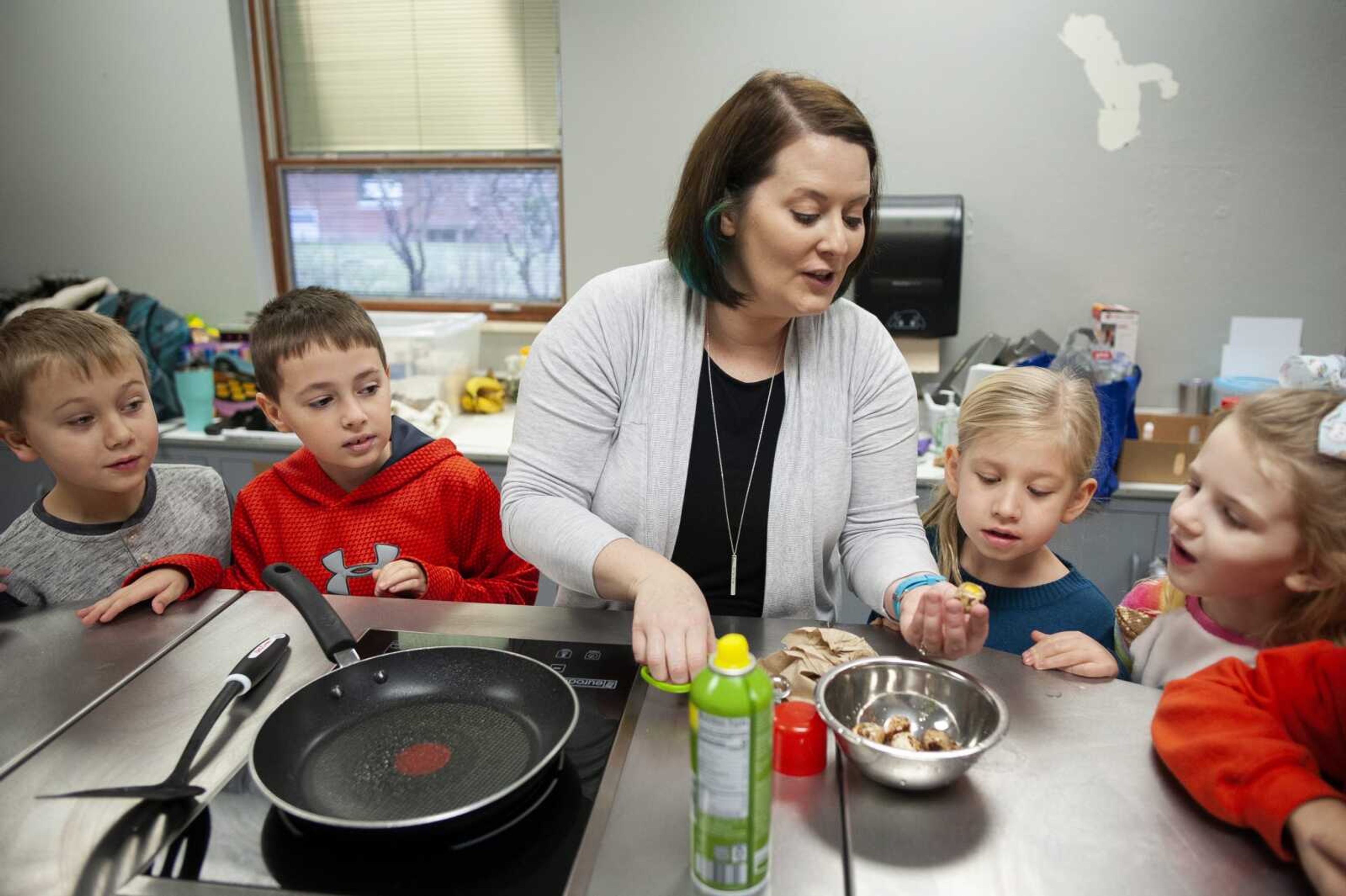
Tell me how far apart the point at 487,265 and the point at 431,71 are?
734mm

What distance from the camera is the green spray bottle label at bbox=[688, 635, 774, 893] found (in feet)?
2.04

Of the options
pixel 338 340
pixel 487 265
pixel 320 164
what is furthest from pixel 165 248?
pixel 338 340

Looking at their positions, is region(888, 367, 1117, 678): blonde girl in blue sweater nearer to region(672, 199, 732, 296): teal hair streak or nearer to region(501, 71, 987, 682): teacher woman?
region(501, 71, 987, 682): teacher woman

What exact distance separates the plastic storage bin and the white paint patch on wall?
2134mm

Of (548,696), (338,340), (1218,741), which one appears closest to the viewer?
(1218,741)

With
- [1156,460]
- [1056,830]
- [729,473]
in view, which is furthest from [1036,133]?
[1056,830]

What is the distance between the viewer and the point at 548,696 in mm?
893

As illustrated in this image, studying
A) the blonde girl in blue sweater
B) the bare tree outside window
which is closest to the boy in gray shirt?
the blonde girl in blue sweater

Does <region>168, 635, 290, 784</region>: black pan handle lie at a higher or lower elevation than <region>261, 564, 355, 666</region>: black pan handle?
lower

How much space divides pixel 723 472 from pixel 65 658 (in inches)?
34.8

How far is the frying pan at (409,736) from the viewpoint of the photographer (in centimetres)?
74

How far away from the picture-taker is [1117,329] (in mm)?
2682

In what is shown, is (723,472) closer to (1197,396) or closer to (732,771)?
(732,771)

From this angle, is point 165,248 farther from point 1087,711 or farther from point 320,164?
point 1087,711
